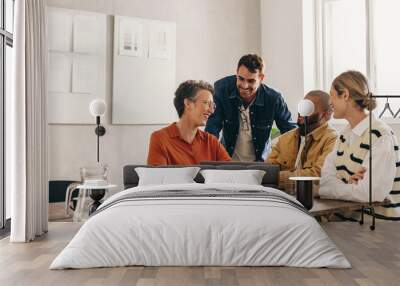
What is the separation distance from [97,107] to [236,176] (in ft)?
5.92

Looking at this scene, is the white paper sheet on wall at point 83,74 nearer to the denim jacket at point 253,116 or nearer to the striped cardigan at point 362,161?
the denim jacket at point 253,116

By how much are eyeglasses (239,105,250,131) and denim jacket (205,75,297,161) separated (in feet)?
0.12

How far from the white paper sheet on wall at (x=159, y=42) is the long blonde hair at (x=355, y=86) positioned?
2.04 m

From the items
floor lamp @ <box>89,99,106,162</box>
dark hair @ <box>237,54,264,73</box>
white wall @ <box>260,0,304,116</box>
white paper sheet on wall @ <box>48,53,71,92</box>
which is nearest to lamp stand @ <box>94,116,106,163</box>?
floor lamp @ <box>89,99,106,162</box>

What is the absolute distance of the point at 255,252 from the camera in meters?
4.03

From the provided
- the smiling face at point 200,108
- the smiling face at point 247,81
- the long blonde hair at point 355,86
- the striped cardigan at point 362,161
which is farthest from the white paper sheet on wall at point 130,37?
the striped cardigan at point 362,161

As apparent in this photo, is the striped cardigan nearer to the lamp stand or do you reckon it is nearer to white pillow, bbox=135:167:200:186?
white pillow, bbox=135:167:200:186

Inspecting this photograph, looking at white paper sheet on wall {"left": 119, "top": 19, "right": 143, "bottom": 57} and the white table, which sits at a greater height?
white paper sheet on wall {"left": 119, "top": 19, "right": 143, "bottom": 57}

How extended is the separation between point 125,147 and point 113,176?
0.37 metres

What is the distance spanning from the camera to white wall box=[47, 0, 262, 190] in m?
6.36

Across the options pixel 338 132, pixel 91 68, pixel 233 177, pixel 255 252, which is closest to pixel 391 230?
pixel 338 132

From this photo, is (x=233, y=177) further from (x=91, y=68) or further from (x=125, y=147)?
(x=91, y=68)

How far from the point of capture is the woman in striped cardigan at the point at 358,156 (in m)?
6.02

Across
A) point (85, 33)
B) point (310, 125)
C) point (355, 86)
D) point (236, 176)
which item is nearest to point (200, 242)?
point (236, 176)
